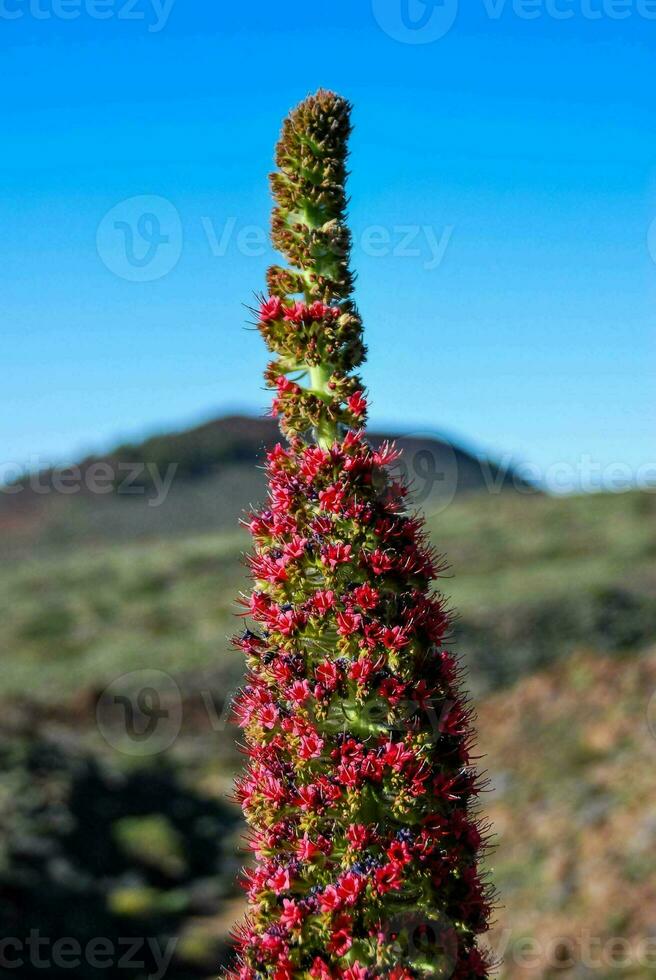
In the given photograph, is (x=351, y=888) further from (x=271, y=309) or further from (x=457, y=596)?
(x=457, y=596)

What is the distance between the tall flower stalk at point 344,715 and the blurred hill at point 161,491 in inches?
1798

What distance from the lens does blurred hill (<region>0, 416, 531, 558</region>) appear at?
54.6 m

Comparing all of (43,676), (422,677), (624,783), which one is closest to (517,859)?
(624,783)

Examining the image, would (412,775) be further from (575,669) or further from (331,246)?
(575,669)

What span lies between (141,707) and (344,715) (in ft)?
88.7

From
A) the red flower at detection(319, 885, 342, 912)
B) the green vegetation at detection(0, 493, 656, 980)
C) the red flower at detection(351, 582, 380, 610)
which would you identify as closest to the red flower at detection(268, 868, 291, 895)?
the red flower at detection(319, 885, 342, 912)

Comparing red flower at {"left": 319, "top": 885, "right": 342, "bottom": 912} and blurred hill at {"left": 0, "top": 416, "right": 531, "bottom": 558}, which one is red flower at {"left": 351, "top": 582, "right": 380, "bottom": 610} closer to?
red flower at {"left": 319, "top": 885, "right": 342, "bottom": 912}

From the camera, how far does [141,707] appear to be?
29953mm

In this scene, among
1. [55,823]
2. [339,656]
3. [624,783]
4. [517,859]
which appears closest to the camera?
[339,656]

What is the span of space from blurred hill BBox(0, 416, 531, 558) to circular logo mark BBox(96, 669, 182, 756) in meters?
22.1

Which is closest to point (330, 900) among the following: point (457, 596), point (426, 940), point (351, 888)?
point (351, 888)

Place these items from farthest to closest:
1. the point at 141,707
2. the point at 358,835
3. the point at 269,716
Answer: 1. the point at 141,707
2. the point at 269,716
3. the point at 358,835

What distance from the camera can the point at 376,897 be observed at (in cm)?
375

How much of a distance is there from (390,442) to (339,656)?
91cm
